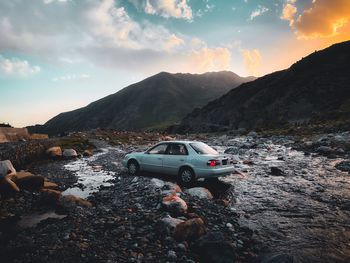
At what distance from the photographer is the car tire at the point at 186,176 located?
1303 cm

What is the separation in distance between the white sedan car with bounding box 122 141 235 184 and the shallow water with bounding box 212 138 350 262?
1246 mm

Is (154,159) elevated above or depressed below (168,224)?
above

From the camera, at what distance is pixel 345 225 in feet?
26.3

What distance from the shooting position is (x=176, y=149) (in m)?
13.9

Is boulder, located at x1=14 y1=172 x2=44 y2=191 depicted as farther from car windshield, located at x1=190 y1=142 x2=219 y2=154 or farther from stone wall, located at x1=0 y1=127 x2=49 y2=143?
stone wall, located at x1=0 y1=127 x2=49 y2=143

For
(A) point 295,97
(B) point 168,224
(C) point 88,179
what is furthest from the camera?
(A) point 295,97

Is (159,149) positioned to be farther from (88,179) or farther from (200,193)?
(200,193)

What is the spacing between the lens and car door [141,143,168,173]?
1441cm

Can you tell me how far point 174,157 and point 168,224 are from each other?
6.16 meters

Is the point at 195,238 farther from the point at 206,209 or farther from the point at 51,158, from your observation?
the point at 51,158

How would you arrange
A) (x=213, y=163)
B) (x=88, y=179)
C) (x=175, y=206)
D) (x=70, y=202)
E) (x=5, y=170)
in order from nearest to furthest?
(x=175, y=206) → (x=70, y=202) → (x=5, y=170) → (x=213, y=163) → (x=88, y=179)

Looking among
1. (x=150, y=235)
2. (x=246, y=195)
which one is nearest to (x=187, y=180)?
(x=246, y=195)

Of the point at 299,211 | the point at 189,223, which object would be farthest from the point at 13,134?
the point at 299,211

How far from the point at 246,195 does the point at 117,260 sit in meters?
6.64
